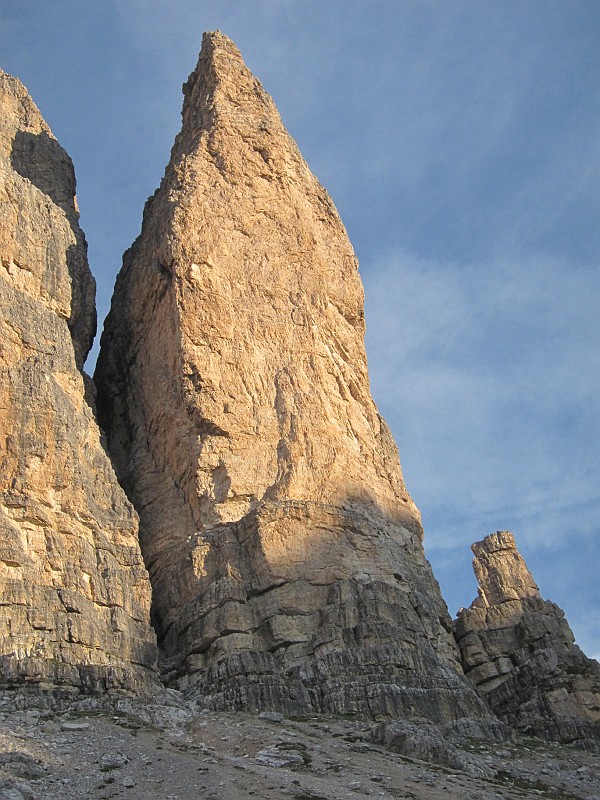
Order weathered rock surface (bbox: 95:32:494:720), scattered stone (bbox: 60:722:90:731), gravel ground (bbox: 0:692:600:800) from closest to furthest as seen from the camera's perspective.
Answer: gravel ground (bbox: 0:692:600:800) < scattered stone (bbox: 60:722:90:731) < weathered rock surface (bbox: 95:32:494:720)

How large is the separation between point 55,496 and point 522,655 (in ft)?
71.5

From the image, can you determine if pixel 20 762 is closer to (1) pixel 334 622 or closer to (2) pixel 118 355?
(1) pixel 334 622

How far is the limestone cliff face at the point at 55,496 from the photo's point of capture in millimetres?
38031

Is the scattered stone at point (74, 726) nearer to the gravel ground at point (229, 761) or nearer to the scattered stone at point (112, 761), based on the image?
the gravel ground at point (229, 761)

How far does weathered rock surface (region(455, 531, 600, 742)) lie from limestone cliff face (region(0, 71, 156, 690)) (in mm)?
15428

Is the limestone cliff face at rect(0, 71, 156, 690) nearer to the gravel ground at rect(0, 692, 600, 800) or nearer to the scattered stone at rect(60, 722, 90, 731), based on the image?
the gravel ground at rect(0, 692, 600, 800)

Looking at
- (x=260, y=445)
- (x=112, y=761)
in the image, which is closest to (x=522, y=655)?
(x=260, y=445)

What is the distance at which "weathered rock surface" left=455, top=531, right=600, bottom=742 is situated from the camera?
4388cm

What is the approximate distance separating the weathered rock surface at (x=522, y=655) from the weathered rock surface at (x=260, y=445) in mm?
2781

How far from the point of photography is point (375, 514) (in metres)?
48.2

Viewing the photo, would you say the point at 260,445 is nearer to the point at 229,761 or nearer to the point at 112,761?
the point at 229,761

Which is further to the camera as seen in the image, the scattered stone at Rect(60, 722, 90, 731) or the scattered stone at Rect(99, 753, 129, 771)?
the scattered stone at Rect(60, 722, 90, 731)

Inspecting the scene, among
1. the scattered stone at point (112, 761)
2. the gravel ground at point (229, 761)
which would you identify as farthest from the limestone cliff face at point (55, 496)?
the scattered stone at point (112, 761)


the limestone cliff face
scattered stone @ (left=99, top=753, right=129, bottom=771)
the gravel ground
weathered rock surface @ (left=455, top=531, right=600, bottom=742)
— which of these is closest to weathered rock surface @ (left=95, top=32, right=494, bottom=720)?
weathered rock surface @ (left=455, top=531, right=600, bottom=742)
